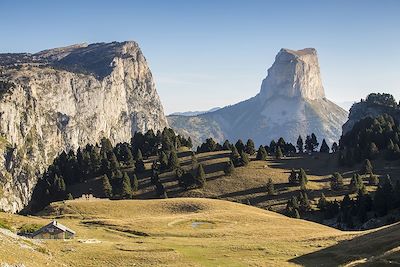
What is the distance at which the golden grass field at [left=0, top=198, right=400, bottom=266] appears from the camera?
5306cm

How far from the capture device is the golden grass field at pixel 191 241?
53059mm

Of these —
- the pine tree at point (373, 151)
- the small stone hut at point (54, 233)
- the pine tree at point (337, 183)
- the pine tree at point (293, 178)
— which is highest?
the pine tree at point (373, 151)

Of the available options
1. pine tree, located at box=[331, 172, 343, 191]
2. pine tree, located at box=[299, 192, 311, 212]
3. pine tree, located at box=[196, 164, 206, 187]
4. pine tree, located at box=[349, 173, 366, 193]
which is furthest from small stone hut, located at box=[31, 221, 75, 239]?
pine tree, located at box=[331, 172, 343, 191]

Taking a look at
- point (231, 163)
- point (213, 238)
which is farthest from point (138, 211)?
point (231, 163)

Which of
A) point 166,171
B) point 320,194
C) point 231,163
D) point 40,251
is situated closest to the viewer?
point 40,251

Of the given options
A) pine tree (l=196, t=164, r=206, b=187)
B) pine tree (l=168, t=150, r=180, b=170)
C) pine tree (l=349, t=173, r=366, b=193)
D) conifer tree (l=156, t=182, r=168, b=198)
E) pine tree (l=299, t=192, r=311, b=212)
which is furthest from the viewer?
pine tree (l=168, t=150, r=180, b=170)

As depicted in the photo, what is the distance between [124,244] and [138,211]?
135 ft

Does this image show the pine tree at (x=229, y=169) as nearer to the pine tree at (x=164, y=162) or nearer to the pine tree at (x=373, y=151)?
the pine tree at (x=164, y=162)

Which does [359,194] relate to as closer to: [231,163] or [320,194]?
[320,194]

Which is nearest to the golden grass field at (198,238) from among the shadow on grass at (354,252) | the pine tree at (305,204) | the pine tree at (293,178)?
the shadow on grass at (354,252)

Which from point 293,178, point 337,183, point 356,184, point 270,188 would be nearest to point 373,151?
point 337,183

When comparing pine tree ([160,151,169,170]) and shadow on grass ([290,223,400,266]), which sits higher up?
pine tree ([160,151,169,170])

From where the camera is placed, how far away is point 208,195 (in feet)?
499

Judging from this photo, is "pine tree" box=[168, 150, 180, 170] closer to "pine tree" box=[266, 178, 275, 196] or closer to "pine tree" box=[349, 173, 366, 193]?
"pine tree" box=[266, 178, 275, 196]
